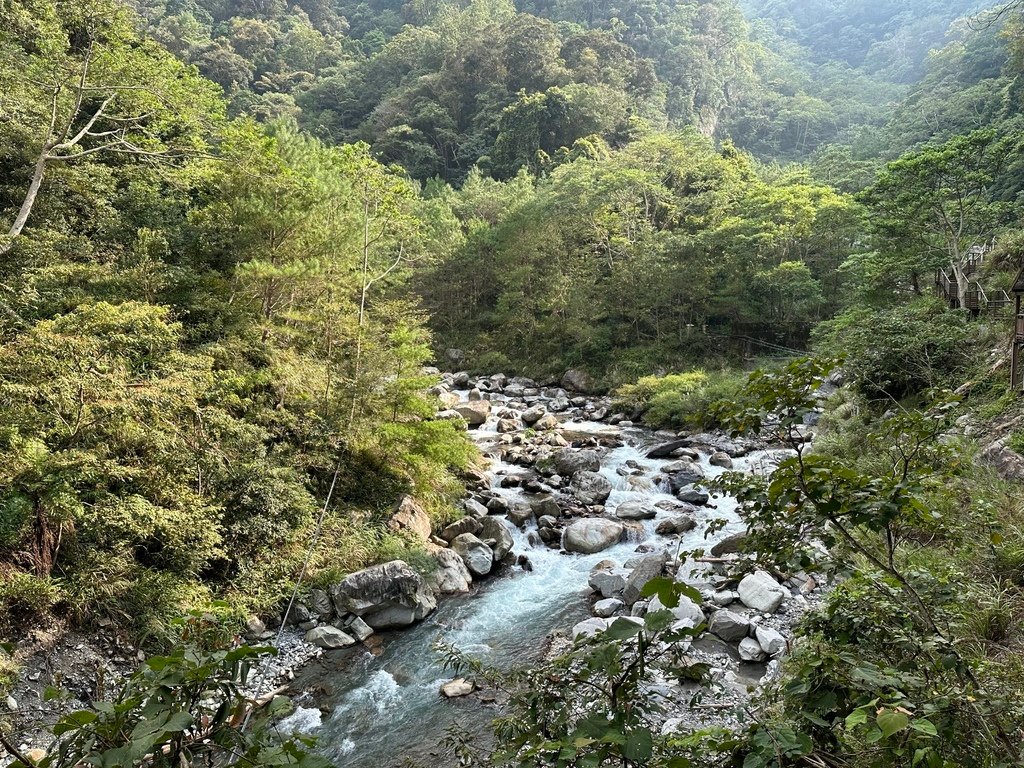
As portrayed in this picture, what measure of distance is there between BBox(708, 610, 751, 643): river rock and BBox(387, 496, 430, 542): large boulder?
16.4 feet

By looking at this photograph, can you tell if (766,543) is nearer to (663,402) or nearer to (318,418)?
(318,418)

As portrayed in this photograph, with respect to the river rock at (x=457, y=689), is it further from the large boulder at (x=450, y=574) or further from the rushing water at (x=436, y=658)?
the large boulder at (x=450, y=574)

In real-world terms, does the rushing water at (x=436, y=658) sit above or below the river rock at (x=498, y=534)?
below

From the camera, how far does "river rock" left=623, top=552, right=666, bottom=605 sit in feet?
27.4

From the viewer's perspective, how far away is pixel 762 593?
7.71 metres

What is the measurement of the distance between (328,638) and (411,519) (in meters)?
2.79

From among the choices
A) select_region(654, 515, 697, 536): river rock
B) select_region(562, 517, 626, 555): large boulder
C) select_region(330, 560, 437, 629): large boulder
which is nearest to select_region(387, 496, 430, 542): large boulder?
select_region(330, 560, 437, 629): large boulder

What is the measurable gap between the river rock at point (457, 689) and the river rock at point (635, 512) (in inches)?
223

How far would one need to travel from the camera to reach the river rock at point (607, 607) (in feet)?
26.7

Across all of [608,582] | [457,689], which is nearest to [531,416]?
[608,582]

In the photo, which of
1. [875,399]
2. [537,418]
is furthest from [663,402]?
[875,399]

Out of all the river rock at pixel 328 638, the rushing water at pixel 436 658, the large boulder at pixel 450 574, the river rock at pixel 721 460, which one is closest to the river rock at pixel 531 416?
the river rock at pixel 721 460

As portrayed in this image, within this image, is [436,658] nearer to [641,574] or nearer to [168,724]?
[641,574]

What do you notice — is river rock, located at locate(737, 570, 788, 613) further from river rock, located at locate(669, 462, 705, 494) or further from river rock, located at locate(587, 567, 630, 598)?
river rock, located at locate(669, 462, 705, 494)
